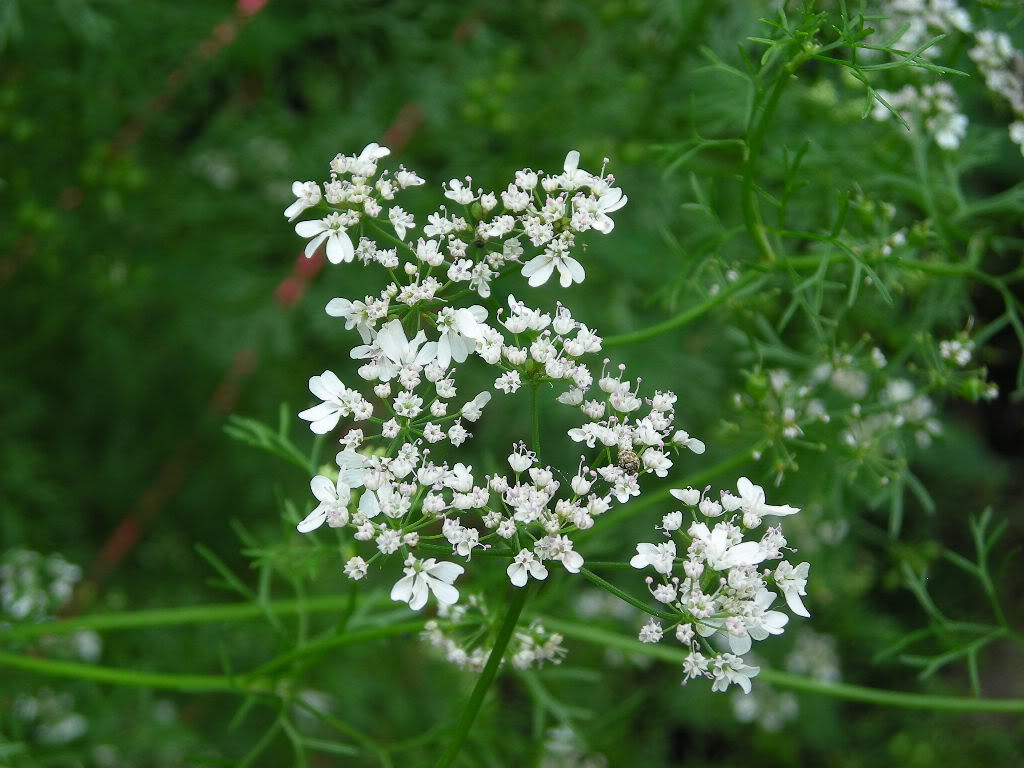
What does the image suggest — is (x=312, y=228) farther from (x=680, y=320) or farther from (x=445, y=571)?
(x=680, y=320)

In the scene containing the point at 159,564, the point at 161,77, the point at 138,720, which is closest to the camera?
the point at 138,720

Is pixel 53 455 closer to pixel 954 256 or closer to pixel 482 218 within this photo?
pixel 482 218

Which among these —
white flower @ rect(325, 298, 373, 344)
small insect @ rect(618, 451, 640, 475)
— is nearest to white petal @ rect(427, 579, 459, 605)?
small insect @ rect(618, 451, 640, 475)

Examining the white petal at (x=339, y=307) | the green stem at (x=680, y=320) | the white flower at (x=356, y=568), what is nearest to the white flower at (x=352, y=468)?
the white flower at (x=356, y=568)

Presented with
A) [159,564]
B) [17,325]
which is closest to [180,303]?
[17,325]

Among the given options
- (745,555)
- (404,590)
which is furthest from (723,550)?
(404,590)

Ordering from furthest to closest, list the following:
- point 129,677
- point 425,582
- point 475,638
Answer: point 129,677 → point 475,638 → point 425,582
